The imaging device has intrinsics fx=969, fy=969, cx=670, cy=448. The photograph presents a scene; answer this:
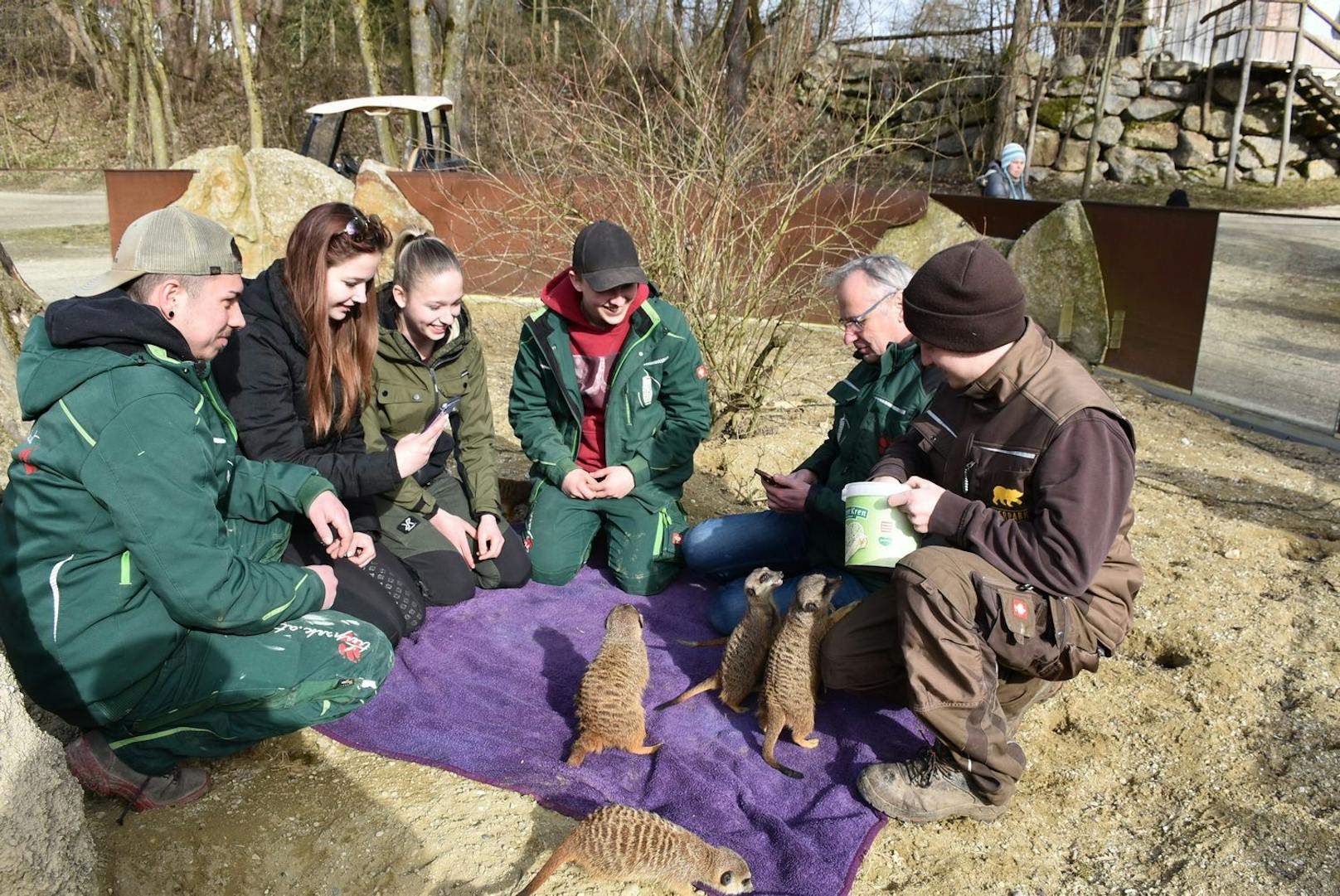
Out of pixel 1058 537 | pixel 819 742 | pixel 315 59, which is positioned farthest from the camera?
pixel 315 59

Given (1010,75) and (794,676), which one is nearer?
Result: (794,676)

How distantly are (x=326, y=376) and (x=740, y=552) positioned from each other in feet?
5.60

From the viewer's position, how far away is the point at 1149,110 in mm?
16953

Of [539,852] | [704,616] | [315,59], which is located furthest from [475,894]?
[315,59]

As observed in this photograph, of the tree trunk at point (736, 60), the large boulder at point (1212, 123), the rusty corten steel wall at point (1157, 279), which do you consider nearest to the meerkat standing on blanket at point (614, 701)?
the rusty corten steel wall at point (1157, 279)

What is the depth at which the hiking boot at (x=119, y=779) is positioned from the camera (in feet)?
8.33

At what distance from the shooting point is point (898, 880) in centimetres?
247

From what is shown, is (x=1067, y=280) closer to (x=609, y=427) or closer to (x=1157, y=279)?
(x=1157, y=279)

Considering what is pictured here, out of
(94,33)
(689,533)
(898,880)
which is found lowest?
(898,880)

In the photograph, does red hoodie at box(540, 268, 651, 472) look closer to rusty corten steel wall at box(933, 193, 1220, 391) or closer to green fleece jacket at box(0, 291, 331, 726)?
green fleece jacket at box(0, 291, 331, 726)

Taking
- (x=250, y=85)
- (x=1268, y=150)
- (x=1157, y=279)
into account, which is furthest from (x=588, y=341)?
(x=1268, y=150)

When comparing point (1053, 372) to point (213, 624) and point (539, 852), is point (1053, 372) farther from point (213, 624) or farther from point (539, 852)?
point (213, 624)

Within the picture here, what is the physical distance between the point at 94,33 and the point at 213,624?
1990 cm

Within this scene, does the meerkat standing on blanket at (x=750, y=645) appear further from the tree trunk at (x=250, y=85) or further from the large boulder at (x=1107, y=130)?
the large boulder at (x=1107, y=130)
